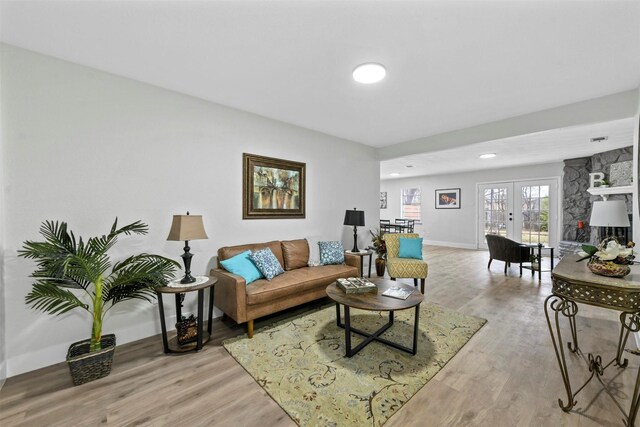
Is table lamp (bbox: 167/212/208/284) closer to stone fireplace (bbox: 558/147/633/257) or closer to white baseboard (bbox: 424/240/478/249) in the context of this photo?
stone fireplace (bbox: 558/147/633/257)

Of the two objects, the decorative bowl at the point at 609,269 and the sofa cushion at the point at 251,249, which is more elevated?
the decorative bowl at the point at 609,269

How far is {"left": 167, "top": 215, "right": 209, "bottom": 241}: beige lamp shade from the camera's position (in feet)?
7.43

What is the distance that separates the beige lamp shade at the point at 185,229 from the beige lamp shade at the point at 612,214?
14.4 feet

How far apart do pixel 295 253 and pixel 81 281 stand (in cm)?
212

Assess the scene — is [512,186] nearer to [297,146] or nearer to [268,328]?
[297,146]

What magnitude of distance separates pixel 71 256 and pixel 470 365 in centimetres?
308

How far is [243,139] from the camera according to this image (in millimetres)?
3252

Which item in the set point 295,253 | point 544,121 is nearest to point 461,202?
point 544,121

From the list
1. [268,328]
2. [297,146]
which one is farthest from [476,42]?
[268,328]

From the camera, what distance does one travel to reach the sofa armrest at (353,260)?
3552 millimetres

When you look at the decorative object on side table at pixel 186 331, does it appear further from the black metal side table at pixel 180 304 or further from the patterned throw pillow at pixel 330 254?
the patterned throw pillow at pixel 330 254

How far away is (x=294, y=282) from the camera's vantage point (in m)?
2.82

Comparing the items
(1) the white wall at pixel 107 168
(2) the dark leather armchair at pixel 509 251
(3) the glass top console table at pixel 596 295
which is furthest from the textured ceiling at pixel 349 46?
(2) the dark leather armchair at pixel 509 251

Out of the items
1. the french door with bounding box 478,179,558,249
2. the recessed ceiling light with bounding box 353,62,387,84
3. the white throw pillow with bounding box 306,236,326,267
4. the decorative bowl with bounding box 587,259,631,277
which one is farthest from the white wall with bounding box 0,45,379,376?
the french door with bounding box 478,179,558,249
